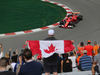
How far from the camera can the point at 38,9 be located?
1947 centimetres

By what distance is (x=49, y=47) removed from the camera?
7.00m

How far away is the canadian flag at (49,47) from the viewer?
22.7 feet

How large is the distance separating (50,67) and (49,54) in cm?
39

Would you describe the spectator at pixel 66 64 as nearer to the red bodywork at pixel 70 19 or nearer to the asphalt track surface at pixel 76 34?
the asphalt track surface at pixel 76 34

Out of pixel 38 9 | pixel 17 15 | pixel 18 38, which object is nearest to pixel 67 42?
pixel 18 38

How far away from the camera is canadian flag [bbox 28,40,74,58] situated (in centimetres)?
691

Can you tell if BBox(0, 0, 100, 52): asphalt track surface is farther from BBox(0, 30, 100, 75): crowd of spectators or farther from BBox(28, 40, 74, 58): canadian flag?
BBox(28, 40, 74, 58): canadian flag

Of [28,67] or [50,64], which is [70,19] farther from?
[28,67]

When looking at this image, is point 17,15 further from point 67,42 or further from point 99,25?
point 67,42

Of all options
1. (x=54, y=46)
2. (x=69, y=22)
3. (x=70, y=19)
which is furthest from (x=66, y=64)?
(x=70, y=19)

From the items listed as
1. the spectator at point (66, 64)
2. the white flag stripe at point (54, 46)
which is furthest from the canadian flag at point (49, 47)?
the spectator at point (66, 64)

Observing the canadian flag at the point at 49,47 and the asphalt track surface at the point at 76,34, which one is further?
the asphalt track surface at the point at 76,34

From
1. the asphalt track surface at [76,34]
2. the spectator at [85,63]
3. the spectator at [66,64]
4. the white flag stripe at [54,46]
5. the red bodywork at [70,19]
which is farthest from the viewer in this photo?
the red bodywork at [70,19]

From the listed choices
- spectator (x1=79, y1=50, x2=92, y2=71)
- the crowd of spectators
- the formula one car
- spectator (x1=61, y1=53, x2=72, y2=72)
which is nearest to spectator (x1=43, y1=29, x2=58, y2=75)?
the crowd of spectators
